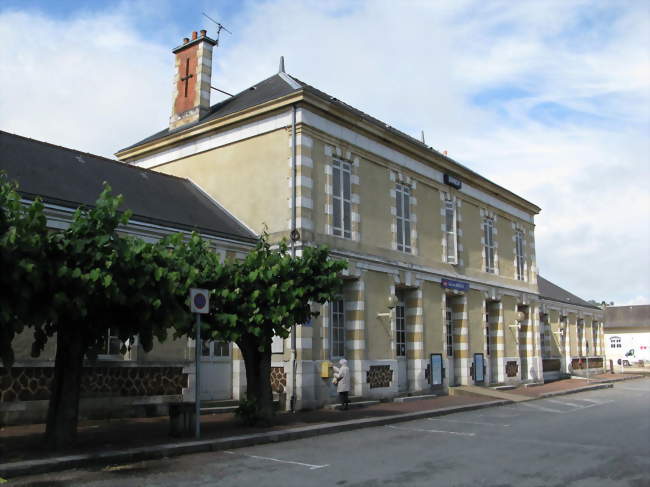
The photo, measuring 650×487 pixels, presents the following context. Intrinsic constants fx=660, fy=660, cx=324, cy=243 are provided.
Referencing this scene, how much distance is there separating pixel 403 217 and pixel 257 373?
969 cm

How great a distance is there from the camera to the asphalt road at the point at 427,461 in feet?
25.3

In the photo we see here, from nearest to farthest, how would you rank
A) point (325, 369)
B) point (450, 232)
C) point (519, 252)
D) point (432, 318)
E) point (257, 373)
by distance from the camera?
point (257, 373), point (325, 369), point (432, 318), point (450, 232), point (519, 252)

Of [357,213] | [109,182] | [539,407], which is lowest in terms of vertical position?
[539,407]

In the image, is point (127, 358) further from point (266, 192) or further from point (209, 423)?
point (266, 192)

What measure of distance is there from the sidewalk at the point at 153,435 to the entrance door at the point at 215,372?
1676mm

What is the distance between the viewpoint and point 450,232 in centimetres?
2338

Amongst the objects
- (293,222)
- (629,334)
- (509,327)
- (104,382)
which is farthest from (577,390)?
(629,334)

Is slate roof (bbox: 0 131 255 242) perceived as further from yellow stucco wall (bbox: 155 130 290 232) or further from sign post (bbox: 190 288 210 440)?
sign post (bbox: 190 288 210 440)

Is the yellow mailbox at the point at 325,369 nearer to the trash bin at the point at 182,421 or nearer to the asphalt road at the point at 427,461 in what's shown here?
the asphalt road at the point at 427,461

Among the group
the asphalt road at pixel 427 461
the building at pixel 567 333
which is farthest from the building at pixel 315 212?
the building at pixel 567 333

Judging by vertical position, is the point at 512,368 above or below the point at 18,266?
below

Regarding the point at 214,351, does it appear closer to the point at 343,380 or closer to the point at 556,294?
the point at 343,380

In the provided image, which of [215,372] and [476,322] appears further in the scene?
[476,322]

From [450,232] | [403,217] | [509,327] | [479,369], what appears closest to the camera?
[403,217]
